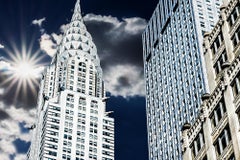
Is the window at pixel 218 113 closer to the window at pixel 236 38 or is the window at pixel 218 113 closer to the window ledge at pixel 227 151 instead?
the window ledge at pixel 227 151

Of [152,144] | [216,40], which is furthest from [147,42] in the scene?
[216,40]

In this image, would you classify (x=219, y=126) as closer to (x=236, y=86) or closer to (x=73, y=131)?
(x=236, y=86)

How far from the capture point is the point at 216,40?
2115 inches

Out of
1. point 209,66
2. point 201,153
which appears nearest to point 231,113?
point 201,153

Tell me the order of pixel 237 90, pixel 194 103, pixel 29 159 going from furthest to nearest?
1. pixel 29 159
2. pixel 194 103
3. pixel 237 90

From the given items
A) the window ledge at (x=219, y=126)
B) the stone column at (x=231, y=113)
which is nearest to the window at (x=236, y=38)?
the stone column at (x=231, y=113)

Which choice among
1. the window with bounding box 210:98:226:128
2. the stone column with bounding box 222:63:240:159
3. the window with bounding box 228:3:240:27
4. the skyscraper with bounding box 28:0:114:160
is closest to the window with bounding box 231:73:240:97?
the stone column with bounding box 222:63:240:159

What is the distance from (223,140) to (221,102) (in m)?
3.60

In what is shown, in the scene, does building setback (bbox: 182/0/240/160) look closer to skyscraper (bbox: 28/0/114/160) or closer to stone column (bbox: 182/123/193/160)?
stone column (bbox: 182/123/193/160)

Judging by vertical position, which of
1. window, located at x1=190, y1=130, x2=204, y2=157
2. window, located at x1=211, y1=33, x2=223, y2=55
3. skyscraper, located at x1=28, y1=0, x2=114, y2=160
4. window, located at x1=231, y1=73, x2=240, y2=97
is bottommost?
window, located at x1=190, y1=130, x2=204, y2=157

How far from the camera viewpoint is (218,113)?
4697 cm

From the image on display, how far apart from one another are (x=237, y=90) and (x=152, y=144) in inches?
4529

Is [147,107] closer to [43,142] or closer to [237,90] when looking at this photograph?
[43,142]

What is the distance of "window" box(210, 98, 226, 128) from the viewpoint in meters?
46.2
